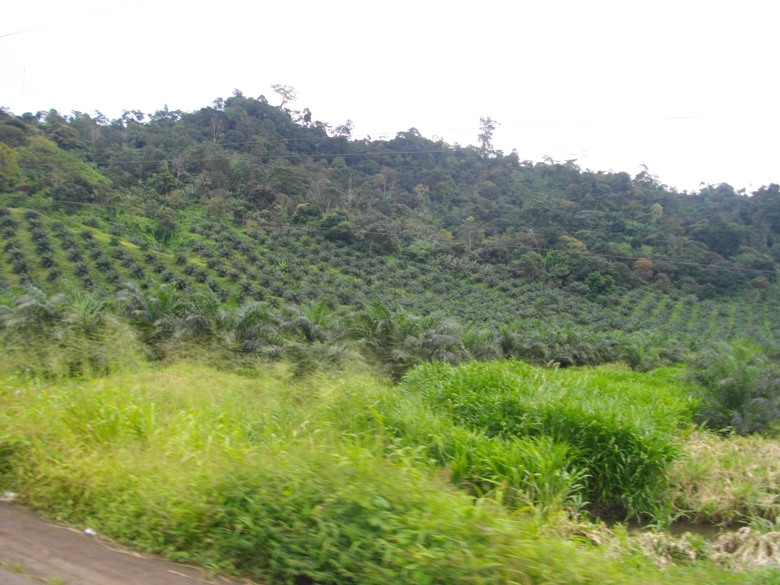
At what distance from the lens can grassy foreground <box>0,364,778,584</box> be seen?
291 cm

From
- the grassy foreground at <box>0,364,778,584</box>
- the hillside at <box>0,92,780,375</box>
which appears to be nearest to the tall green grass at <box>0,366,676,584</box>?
the grassy foreground at <box>0,364,778,584</box>

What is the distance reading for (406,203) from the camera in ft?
111

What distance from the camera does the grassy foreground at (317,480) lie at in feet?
9.55

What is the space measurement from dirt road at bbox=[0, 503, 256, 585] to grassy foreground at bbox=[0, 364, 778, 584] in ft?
0.35

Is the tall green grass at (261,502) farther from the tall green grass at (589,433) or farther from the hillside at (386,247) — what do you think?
the hillside at (386,247)

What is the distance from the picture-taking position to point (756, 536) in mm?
4898

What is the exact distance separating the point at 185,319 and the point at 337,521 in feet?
42.7

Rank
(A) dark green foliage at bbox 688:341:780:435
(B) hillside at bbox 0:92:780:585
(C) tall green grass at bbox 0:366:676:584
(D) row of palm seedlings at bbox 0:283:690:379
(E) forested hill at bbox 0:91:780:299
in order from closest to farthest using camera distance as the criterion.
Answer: (C) tall green grass at bbox 0:366:676:584 < (B) hillside at bbox 0:92:780:585 < (A) dark green foliage at bbox 688:341:780:435 < (D) row of palm seedlings at bbox 0:283:690:379 < (E) forested hill at bbox 0:91:780:299

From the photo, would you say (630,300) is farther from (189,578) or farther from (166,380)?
(189,578)

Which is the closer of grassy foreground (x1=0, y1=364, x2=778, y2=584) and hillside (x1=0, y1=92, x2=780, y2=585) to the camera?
grassy foreground (x1=0, y1=364, x2=778, y2=584)

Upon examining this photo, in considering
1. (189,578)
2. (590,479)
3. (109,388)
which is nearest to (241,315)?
(109,388)

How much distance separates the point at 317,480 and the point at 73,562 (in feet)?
4.49

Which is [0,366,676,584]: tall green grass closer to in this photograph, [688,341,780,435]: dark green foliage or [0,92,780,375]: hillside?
[688,341,780,435]: dark green foliage

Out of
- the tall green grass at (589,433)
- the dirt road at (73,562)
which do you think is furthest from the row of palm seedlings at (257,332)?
the dirt road at (73,562)
